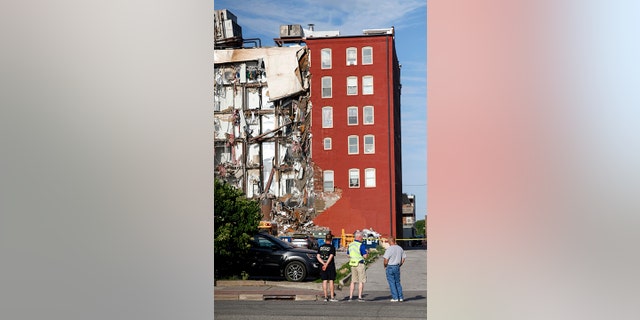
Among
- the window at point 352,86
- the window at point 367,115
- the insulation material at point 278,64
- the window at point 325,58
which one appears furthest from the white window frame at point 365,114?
the insulation material at point 278,64

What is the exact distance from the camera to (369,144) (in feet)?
103

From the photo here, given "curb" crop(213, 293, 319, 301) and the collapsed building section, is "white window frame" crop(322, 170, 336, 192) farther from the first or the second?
"curb" crop(213, 293, 319, 301)

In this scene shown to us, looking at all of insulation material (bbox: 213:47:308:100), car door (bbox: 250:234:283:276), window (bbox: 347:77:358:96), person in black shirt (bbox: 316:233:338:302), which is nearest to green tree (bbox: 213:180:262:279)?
car door (bbox: 250:234:283:276)

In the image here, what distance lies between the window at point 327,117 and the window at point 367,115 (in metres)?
1.36

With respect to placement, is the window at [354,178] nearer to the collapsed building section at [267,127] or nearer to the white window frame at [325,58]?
the collapsed building section at [267,127]

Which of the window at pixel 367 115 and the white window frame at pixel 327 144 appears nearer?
the window at pixel 367 115

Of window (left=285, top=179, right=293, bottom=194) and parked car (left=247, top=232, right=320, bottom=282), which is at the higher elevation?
window (left=285, top=179, right=293, bottom=194)

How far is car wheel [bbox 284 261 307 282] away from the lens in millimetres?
13070

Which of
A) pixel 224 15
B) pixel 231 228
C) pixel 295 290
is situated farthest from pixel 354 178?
pixel 295 290

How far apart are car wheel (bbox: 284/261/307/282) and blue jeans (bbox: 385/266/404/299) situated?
2.70 meters

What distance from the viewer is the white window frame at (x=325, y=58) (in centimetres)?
Result: 3170

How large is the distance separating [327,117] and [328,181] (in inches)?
106
